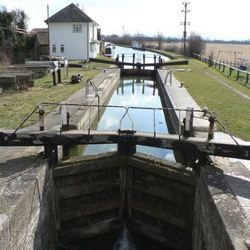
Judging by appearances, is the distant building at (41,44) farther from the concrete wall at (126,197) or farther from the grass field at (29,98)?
the concrete wall at (126,197)

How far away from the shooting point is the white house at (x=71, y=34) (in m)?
36.7

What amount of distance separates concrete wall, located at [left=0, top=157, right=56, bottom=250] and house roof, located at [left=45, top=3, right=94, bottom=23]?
1248 inches

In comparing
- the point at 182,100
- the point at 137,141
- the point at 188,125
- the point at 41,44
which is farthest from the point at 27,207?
the point at 41,44

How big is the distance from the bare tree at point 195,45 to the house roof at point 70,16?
15898mm

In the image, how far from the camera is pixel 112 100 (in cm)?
1864

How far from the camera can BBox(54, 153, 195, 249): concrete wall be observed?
7395mm

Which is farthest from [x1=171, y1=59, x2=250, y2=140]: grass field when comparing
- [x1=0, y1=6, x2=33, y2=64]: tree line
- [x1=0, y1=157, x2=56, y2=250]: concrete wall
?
[x1=0, y1=6, x2=33, y2=64]: tree line

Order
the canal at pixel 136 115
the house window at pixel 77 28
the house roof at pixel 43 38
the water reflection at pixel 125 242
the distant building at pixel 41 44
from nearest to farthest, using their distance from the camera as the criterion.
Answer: the water reflection at pixel 125 242 → the canal at pixel 136 115 → the house window at pixel 77 28 → the distant building at pixel 41 44 → the house roof at pixel 43 38

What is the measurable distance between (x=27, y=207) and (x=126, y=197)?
113 inches

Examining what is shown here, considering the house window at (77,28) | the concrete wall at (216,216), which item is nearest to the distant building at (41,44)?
the house window at (77,28)

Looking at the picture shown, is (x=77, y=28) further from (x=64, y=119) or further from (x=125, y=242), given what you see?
(x=125, y=242)

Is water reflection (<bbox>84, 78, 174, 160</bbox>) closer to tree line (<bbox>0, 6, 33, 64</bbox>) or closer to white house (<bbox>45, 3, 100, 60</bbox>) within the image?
tree line (<bbox>0, 6, 33, 64</bbox>)

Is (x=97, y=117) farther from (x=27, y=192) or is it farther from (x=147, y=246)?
(x=27, y=192)

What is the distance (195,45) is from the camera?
1852 inches
